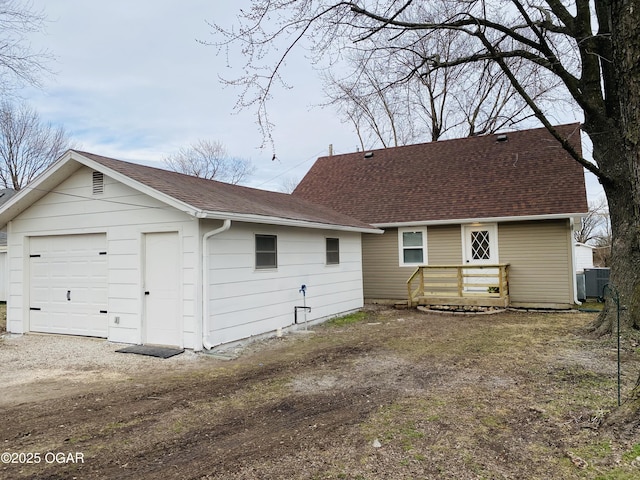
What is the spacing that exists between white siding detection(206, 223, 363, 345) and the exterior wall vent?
8.53 feet

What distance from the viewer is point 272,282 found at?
8398mm

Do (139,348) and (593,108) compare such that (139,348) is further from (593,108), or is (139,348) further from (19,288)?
(593,108)

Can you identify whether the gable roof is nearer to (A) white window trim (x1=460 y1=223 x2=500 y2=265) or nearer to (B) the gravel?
(B) the gravel

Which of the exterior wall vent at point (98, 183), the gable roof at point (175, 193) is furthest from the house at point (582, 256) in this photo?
the exterior wall vent at point (98, 183)

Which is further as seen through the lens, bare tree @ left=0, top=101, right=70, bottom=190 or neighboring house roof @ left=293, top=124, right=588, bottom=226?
bare tree @ left=0, top=101, right=70, bottom=190

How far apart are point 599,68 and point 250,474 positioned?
930 centimetres

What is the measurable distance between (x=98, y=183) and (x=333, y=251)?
5561 millimetres

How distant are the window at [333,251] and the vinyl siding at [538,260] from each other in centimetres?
483

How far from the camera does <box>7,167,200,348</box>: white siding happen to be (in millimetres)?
6828

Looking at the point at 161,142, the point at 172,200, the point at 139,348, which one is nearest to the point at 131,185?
the point at 172,200

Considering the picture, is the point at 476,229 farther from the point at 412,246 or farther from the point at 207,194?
the point at 207,194

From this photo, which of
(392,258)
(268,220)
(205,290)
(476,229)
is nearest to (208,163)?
(392,258)

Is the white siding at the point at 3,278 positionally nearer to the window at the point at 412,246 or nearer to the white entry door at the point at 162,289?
the white entry door at the point at 162,289

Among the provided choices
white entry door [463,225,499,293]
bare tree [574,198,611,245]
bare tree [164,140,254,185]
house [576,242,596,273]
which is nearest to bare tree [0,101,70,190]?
bare tree [164,140,254,185]
